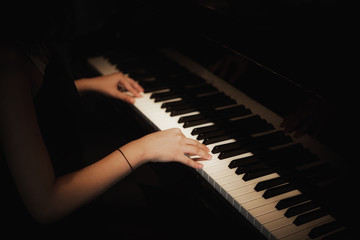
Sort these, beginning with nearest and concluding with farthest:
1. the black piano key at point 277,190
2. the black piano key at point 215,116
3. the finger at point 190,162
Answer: the black piano key at point 277,190
the finger at point 190,162
the black piano key at point 215,116

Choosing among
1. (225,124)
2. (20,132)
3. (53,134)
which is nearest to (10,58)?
(20,132)

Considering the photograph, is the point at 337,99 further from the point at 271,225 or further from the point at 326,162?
the point at 271,225

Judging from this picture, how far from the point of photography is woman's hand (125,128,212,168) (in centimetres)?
130

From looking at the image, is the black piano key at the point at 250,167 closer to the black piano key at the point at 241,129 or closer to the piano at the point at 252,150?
the piano at the point at 252,150

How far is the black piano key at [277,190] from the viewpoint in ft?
3.76

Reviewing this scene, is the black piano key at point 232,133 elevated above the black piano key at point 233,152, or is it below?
above

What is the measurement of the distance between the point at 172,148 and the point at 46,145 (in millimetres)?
485

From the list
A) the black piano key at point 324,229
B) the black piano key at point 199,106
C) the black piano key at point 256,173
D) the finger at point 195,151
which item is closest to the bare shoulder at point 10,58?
the finger at point 195,151

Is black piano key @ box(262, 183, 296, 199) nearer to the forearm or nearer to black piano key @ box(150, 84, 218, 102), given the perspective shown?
the forearm

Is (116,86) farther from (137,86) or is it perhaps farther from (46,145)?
(46,145)

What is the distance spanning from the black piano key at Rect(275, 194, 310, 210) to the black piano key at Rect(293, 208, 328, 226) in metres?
0.05

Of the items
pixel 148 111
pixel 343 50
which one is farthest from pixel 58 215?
pixel 343 50

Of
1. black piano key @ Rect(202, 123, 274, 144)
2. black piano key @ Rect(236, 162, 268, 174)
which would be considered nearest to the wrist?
black piano key @ Rect(202, 123, 274, 144)

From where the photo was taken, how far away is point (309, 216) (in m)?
1.08
